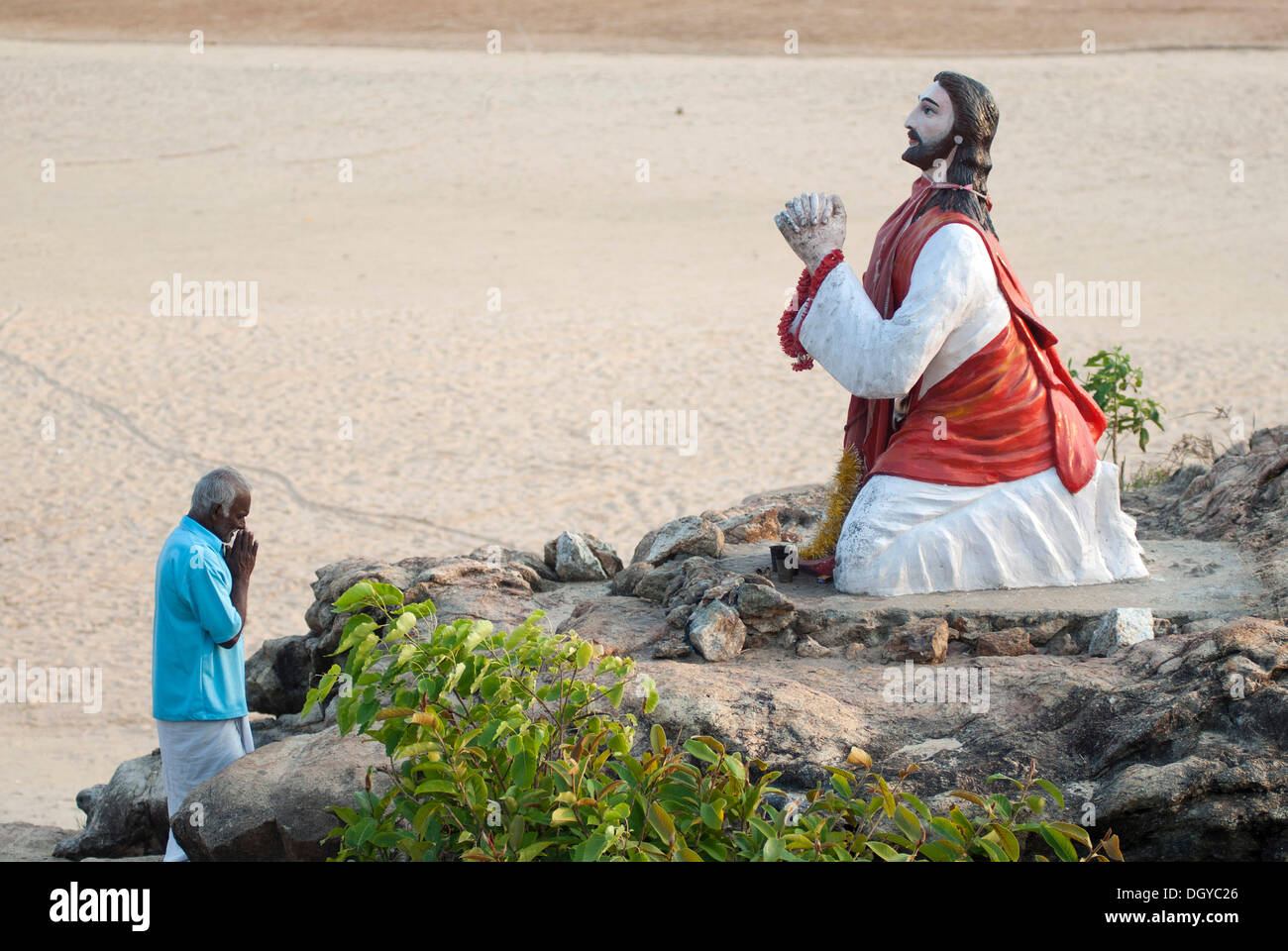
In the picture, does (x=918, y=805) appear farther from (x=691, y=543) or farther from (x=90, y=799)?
(x=90, y=799)

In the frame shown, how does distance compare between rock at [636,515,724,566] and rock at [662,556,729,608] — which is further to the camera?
rock at [636,515,724,566]

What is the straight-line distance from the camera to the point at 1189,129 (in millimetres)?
21641

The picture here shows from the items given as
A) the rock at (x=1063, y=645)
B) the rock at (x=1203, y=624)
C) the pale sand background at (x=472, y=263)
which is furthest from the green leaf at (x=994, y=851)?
the pale sand background at (x=472, y=263)

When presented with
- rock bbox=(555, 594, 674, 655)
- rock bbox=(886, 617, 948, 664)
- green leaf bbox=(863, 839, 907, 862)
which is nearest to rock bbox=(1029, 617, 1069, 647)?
rock bbox=(886, 617, 948, 664)

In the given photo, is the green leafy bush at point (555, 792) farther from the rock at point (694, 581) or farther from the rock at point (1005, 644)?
the rock at point (694, 581)

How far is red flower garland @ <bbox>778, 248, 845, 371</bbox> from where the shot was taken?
4789 millimetres

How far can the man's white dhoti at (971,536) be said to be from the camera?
491cm

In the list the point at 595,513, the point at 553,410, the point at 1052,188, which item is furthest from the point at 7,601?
the point at 1052,188

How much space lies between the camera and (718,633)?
4.84m

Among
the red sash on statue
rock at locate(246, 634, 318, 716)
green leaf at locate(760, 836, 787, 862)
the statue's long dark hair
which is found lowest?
rock at locate(246, 634, 318, 716)

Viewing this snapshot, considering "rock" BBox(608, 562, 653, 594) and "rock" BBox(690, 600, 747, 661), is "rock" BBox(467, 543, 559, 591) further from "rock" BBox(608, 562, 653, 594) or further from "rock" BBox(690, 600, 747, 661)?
"rock" BBox(690, 600, 747, 661)

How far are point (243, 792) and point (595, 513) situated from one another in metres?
6.04

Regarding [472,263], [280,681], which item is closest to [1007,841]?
[280,681]
